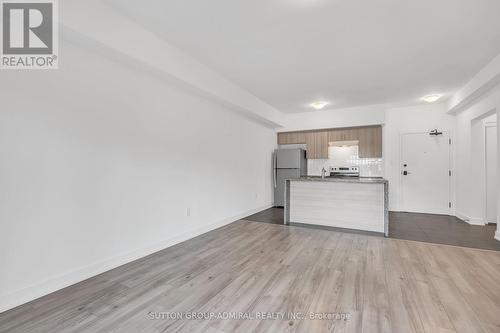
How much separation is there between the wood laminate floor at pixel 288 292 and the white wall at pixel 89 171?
0.27 meters

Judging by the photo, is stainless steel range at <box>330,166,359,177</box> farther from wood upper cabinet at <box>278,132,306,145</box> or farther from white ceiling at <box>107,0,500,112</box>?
white ceiling at <box>107,0,500,112</box>

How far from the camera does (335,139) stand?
6215 millimetres

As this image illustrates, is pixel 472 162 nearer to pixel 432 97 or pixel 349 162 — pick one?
pixel 432 97

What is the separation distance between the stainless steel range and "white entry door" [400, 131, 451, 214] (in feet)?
3.62

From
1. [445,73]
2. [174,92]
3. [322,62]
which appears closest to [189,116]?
[174,92]

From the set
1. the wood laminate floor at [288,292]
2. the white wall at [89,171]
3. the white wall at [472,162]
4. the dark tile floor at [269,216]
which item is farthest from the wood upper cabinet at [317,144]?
the white wall at [89,171]

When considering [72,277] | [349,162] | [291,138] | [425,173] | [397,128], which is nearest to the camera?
[72,277]

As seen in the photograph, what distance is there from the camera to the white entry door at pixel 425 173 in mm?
5441

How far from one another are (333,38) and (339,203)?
113 inches

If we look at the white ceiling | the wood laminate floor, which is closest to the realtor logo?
the white ceiling

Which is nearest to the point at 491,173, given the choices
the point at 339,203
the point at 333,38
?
the point at 339,203

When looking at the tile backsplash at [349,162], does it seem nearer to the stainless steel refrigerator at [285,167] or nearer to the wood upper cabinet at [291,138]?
the stainless steel refrigerator at [285,167]

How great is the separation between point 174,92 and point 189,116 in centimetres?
45

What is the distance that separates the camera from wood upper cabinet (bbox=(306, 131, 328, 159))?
250 inches
